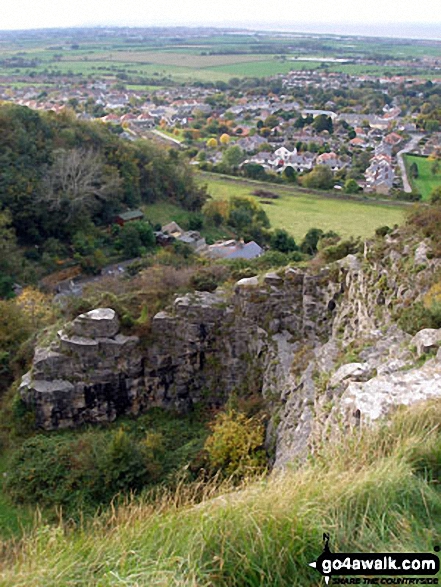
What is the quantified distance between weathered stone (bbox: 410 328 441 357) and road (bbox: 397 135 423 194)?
134ft

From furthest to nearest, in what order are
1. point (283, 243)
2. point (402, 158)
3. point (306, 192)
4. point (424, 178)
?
1. point (402, 158)
2. point (424, 178)
3. point (306, 192)
4. point (283, 243)

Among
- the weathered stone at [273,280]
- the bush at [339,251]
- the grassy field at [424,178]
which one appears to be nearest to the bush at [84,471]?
the weathered stone at [273,280]

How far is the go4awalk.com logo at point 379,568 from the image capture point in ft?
13.4

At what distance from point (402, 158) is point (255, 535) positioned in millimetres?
63593

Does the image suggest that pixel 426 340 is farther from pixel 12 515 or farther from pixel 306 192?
pixel 306 192

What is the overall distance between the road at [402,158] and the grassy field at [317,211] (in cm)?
614

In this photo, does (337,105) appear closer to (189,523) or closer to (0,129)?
(0,129)

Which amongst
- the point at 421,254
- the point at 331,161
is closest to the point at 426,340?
the point at 421,254

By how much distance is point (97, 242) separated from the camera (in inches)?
1329

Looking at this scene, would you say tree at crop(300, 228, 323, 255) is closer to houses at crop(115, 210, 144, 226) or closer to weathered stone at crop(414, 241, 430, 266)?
houses at crop(115, 210, 144, 226)

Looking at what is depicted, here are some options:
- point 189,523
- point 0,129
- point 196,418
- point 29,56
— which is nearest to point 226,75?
point 29,56

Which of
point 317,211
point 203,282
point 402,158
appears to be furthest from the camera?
point 402,158

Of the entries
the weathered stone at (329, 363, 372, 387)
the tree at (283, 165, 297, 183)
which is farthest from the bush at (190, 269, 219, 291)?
the tree at (283, 165, 297, 183)

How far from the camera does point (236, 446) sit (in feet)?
36.9
